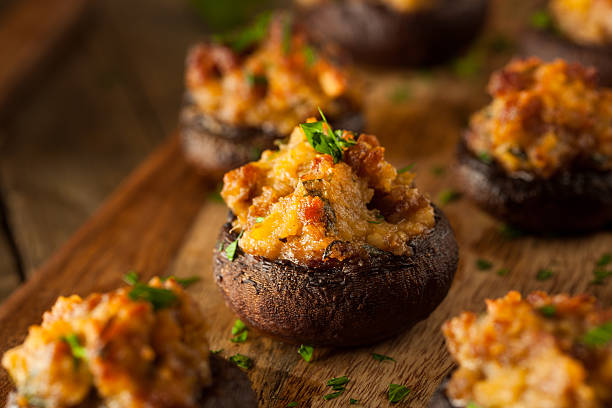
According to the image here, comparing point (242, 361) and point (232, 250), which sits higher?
point (232, 250)

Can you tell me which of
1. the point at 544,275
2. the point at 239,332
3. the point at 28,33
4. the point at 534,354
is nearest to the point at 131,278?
the point at 239,332

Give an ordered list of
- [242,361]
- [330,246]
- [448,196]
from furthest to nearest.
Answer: [448,196] → [242,361] → [330,246]

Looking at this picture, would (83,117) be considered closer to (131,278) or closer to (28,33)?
(28,33)

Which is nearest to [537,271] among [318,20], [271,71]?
[271,71]

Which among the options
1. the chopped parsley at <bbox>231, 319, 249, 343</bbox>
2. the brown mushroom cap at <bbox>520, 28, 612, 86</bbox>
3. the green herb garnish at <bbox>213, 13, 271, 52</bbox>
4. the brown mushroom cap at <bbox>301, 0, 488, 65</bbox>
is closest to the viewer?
the chopped parsley at <bbox>231, 319, 249, 343</bbox>

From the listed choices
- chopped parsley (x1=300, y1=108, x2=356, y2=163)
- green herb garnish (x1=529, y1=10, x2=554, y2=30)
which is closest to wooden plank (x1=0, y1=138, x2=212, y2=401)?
chopped parsley (x1=300, y1=108, x2=356, y2=163)

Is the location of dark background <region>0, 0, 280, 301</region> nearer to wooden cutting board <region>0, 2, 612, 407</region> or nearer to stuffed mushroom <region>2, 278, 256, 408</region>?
wooden cutting board <region>0, 2, 612, 407</region>

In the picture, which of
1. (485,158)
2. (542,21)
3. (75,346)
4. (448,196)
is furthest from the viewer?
(542,21)
